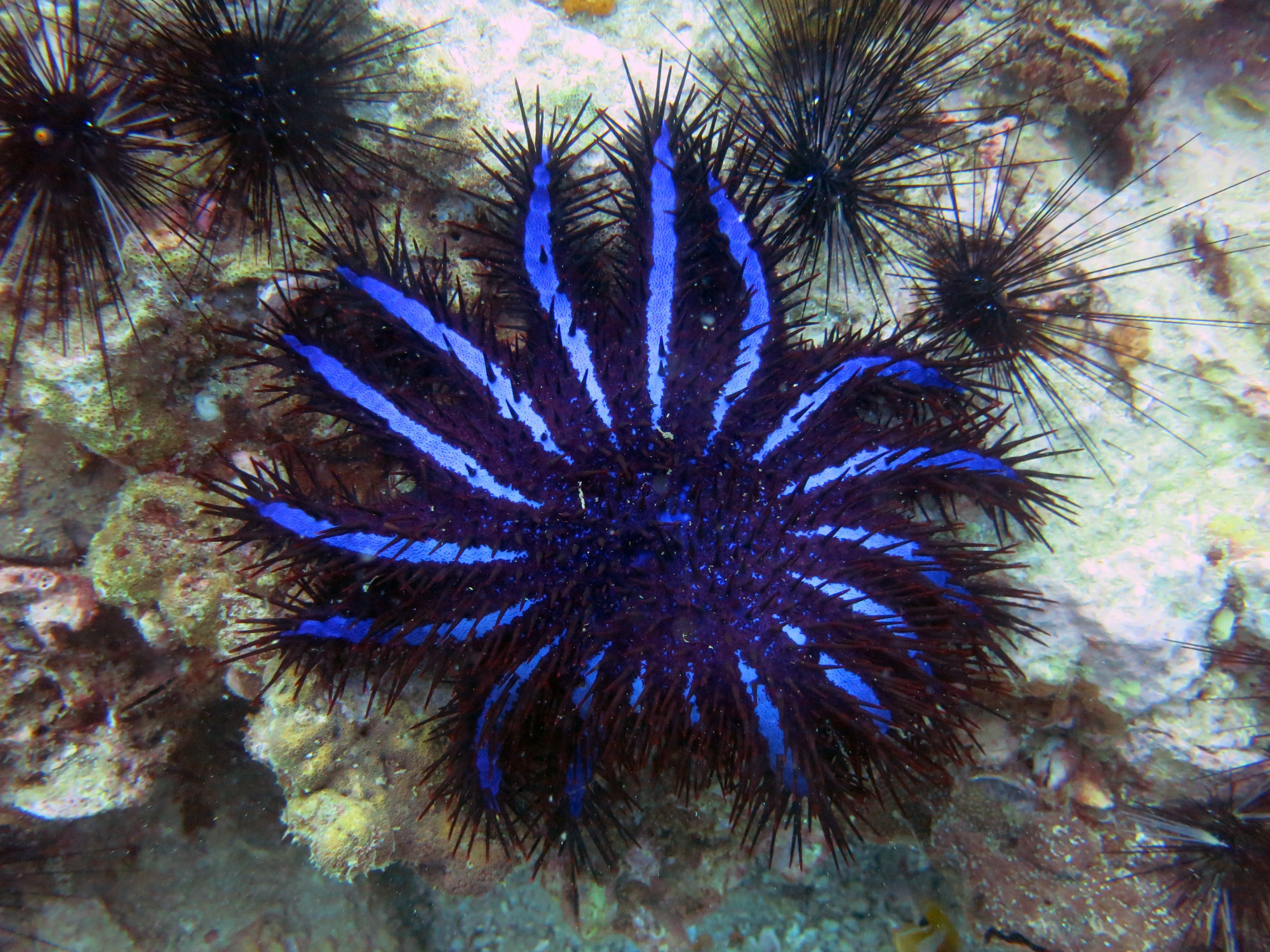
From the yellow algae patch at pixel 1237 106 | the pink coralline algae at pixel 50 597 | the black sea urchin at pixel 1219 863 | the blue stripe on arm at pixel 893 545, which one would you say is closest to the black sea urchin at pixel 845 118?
the blue stripe on arm at pixel 893 545

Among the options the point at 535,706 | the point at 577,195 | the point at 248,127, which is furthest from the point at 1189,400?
the point at 248,127

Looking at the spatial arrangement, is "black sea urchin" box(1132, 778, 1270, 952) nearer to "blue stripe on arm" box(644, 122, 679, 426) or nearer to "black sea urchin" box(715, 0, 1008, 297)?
"black sea urchin" box(715, 0, 1008, 297)

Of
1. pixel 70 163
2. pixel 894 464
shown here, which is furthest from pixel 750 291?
pixel 70 163

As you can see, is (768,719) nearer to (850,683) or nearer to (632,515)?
(850,683)

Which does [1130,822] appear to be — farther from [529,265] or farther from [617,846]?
[529,265]

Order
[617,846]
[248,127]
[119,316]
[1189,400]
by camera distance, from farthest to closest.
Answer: [617,846]
[1189,400]
[119,316]
[248,127]

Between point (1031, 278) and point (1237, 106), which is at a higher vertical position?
point (1237, 106)
